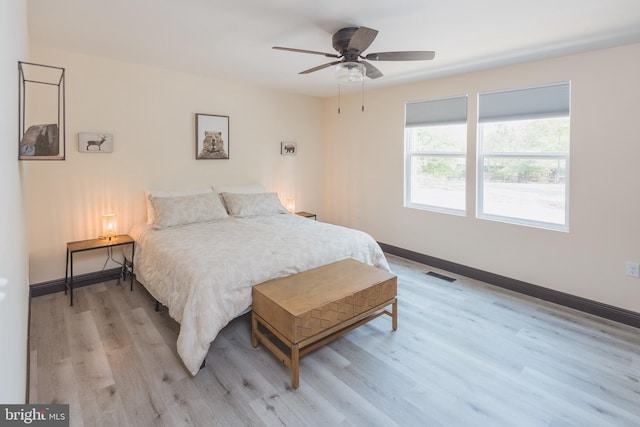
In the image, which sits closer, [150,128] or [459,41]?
[459,41]

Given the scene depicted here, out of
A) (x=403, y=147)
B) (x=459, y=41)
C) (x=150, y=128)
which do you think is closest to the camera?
(x=459, y=41)

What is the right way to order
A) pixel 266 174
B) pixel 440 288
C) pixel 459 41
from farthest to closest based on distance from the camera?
1. pixel 266 174
2. pixel 440 288
3. pixel 459 41

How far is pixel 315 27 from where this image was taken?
265cm

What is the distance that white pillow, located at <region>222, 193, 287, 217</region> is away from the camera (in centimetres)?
421

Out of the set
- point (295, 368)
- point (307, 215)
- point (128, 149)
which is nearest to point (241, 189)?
point (307, 215)

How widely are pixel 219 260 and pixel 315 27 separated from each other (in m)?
1.93

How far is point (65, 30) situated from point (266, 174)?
2.76 m

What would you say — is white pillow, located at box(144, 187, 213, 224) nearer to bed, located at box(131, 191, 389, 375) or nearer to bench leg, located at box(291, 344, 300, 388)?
bed, located at box(131, 191, 389, 375)

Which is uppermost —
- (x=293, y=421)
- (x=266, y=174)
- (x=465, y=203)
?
(x=266, y=174)

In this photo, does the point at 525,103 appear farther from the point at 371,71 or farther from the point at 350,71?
the point at 350,71

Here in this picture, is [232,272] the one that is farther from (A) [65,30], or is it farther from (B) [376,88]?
(B) [376,88]

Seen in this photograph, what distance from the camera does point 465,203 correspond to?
4070 mm

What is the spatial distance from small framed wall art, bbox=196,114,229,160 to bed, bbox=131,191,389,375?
553 millimetres

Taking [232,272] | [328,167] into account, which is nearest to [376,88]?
[328,167]
